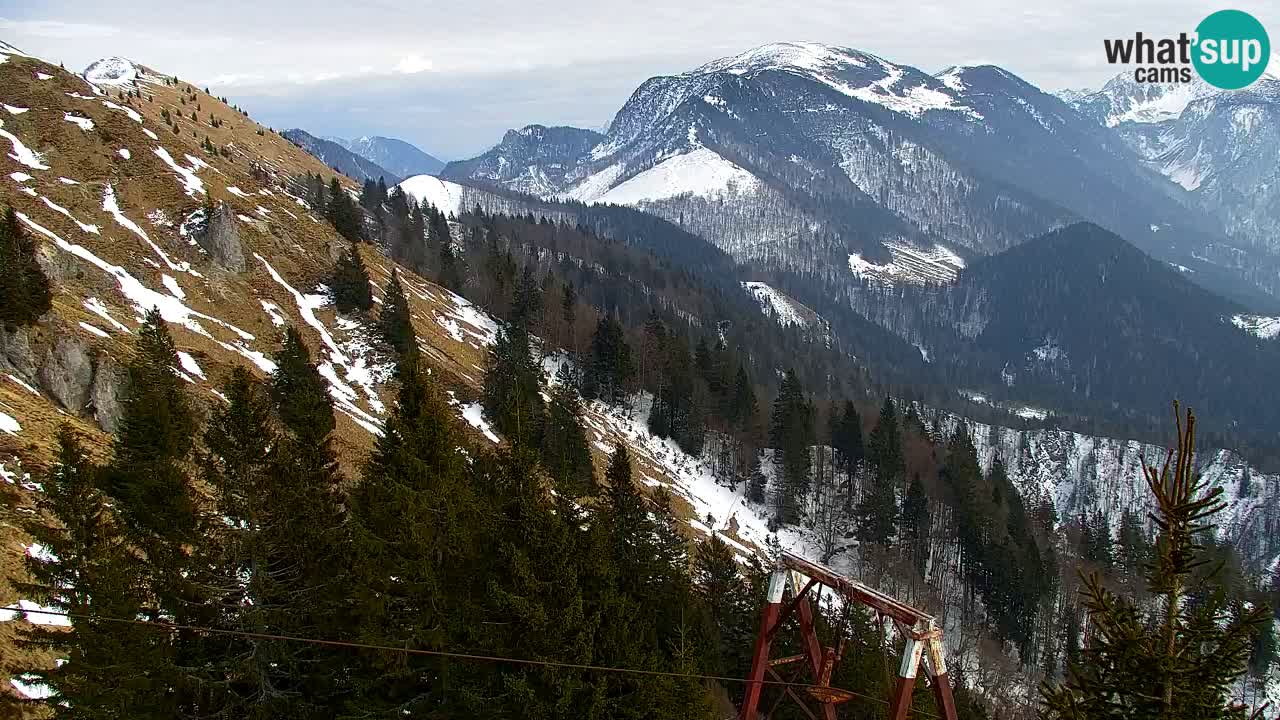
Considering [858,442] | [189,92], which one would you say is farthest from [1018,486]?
[189,92]

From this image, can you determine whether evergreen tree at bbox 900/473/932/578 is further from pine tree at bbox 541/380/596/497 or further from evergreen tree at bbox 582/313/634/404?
pine tree at bbox 541/380/596/497

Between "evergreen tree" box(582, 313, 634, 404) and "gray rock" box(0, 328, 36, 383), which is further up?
"gray rock" box(0, 328, 36, 383)

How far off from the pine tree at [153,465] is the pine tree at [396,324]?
32.5 m

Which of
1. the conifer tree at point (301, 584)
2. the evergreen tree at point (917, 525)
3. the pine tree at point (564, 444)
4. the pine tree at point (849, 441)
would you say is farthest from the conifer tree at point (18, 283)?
the pine tree at point (849, 441)

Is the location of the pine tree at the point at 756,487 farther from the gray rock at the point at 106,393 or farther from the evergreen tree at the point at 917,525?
the gray rock at the point at 106,393

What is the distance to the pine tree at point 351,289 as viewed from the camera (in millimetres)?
68312

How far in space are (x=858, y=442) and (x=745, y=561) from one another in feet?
94.7

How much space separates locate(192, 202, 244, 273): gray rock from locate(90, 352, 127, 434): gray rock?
26.0 metres

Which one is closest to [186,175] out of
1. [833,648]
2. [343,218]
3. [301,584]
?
[343,218]

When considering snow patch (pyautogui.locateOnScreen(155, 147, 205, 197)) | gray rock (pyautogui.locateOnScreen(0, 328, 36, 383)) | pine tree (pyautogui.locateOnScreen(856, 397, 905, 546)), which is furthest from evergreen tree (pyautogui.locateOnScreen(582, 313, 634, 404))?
gray rock (pyautogui.locateOnScreen(0, 328, 36, 383))

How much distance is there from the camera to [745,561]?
67438 millimetres

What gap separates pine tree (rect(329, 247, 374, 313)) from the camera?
2689 inches

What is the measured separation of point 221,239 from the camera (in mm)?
61906

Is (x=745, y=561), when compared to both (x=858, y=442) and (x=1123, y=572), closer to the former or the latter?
(x=858, y=442)
